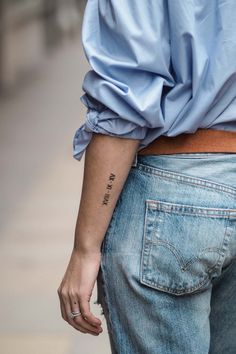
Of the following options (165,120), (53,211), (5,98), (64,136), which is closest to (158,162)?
(165,120)

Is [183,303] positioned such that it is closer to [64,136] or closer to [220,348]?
[220,348]

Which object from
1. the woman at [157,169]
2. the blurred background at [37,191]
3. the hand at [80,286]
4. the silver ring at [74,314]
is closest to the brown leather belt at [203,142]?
the woman at [157,169]

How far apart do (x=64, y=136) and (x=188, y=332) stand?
6.21 m

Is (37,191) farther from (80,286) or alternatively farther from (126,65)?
(126,65)

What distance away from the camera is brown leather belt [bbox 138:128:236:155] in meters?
1.85

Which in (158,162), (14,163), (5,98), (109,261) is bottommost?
(5,98)

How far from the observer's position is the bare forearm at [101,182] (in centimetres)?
179

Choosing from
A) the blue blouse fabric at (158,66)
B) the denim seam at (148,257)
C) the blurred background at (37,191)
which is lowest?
the blurred background at (37,191)

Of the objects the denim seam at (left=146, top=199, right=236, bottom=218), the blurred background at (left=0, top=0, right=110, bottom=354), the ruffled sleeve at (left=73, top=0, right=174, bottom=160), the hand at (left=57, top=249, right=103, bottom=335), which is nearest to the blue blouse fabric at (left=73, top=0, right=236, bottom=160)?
the ruffled sleeve at (left=73, top=0, right=174, bottom=160)

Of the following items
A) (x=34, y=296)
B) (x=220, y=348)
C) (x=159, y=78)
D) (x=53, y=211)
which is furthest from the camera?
(x=53, y=211)

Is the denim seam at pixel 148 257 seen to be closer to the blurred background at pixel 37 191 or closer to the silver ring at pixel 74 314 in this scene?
the silver ring at pixel 74 314

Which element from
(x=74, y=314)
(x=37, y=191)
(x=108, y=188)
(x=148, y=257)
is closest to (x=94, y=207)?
(x=108, y=188)

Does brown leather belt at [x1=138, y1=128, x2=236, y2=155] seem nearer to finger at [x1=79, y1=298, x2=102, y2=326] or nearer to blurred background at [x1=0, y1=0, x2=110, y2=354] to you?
finger at [x1=79, y1=298, x2=102, y2=326]

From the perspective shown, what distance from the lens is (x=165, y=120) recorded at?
5.94ft
